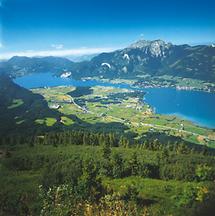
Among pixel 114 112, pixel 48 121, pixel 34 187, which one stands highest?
pixel 34 187

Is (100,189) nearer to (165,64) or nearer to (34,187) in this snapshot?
(34,187)

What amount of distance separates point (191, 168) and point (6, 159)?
252 inches

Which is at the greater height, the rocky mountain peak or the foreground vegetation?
the rocky mountain peak

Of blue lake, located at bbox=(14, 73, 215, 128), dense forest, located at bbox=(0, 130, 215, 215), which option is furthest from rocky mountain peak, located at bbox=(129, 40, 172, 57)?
dense forest, located at bbox=(0, 130, 215, 215)

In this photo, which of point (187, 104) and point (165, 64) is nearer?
point (187, 104)

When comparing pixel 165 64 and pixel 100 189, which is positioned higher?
pixel 165 64

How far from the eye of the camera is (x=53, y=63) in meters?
19.4

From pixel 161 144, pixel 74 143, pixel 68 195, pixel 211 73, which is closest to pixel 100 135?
pixel 74 143

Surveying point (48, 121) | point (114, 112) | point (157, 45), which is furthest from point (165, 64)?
point (48, 121)

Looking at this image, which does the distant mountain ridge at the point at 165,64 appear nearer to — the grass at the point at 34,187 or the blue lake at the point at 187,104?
the blue lake at the point at 187,104

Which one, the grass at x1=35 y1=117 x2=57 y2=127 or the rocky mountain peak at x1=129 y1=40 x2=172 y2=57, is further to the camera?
the grass at x1=35 y1=117 x2=57 y2=127

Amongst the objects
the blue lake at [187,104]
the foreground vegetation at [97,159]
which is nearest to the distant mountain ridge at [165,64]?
the blue lake at [187,104]

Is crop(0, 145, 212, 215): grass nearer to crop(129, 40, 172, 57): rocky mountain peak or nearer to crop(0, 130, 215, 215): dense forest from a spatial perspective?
crop(0, 130, 215, 215): dense forest

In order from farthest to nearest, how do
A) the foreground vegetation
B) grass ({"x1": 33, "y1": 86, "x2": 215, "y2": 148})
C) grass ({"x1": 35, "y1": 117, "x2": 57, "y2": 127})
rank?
1. grass ({"x1": 35, "y1": 117, "x2": 57, "y2": 127})
2. grass ({"x1": 33, "y1": 86, "x2": 215, "y2": 148})
3. the foreground vegetation
